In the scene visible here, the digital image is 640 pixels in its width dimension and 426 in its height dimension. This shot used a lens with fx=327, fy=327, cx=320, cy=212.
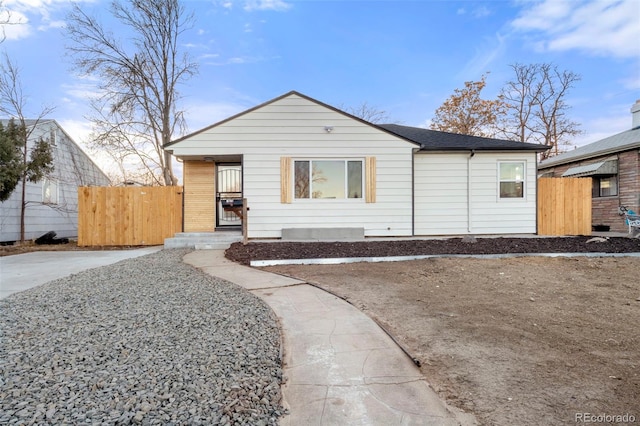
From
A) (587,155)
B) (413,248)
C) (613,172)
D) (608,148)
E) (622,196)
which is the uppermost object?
(608,148)

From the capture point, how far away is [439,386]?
1997 mm

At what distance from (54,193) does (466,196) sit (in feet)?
53.9

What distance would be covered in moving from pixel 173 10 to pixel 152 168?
7.13 m

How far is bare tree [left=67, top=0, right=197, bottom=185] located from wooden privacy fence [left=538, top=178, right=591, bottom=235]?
47.6ft

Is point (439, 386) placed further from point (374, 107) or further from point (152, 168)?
point (374, 107)

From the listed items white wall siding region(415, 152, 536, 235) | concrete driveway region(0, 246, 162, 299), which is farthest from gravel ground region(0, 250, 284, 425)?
white wall siding region(415, 152, 536, 235)

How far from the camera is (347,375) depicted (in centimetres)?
213

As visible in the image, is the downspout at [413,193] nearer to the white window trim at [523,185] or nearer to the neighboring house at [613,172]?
the white window trim at [523,185]

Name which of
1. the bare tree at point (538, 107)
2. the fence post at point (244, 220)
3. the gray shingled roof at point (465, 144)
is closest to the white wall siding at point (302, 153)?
the fence post at point (244, 220)

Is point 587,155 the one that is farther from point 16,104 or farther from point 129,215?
point 16,104

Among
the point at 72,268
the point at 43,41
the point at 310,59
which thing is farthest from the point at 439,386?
the point at 43,41

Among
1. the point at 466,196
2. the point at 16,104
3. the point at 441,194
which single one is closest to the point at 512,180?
the point at 466,196

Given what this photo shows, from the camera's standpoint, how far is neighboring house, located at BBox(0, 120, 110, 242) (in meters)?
11.8

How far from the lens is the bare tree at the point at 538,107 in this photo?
2253 centimetres
